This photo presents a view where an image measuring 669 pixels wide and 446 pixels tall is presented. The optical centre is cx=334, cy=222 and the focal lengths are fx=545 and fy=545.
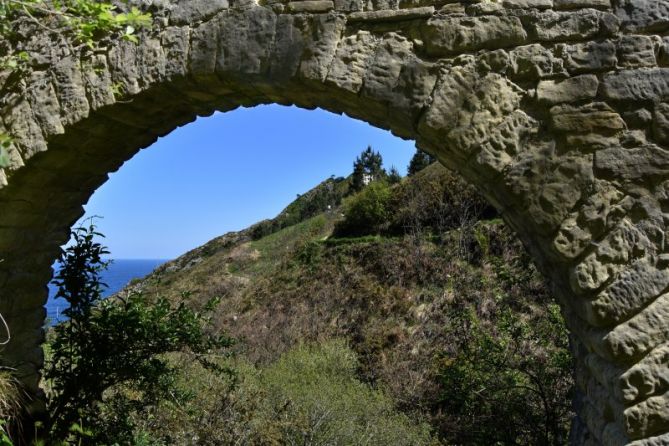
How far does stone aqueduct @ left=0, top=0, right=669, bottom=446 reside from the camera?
6.92ft

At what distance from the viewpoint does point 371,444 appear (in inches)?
206

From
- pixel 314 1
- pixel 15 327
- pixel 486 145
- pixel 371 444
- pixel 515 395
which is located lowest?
pixel 371 444

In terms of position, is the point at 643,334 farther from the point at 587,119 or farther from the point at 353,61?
the point at 353,61

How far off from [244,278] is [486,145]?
15353 mm

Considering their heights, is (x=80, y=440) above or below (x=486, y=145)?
below

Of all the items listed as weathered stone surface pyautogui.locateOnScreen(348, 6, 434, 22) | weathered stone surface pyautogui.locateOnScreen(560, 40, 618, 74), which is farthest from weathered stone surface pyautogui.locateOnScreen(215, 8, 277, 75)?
weathered stone surface pyautogui.locateOnScreen(560, 40, 618, 74)

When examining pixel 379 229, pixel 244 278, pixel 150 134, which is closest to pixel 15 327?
pixel 150 134

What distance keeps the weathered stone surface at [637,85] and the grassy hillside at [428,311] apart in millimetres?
3214

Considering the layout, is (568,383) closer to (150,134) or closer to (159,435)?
(159,435)

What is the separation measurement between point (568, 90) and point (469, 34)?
0.49m

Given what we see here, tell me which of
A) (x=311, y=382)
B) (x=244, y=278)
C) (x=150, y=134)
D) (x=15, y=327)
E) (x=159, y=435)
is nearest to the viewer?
(x=150, y=134)

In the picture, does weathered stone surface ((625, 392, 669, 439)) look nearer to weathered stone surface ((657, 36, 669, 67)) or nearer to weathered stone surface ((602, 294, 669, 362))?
weathered stone surface ((602, 294, 669, 362))

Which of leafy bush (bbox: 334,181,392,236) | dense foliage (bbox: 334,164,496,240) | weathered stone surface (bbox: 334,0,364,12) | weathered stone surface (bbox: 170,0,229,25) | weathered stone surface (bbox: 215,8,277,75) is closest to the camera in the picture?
weathered stone surface (bbox: 334,0,364,12)

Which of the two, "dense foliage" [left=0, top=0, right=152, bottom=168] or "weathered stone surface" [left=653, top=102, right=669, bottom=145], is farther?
"dense foliage" [left=0, top=0, right=152, bottom=168]
